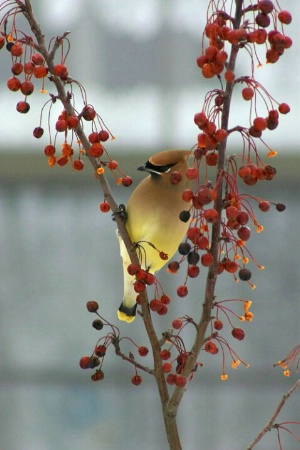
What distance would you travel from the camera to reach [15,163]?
2801 mm

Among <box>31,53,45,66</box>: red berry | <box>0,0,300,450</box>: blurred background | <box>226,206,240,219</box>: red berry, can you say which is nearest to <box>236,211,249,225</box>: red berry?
<box>226,206,240,219</box>: red berry

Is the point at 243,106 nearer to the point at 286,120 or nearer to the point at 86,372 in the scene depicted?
the point at 286,120

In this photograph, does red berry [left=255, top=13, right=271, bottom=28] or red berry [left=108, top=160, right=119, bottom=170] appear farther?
red berry [left=108, top=160, right=119, bottom=170]

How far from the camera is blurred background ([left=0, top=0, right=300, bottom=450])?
2742 mm

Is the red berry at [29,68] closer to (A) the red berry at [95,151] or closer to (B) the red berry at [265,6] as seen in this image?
(A) the red berry at [95,151]

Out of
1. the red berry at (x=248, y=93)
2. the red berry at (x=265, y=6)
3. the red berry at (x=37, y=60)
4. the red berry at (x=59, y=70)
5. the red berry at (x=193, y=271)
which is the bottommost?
the red berry at (x=193, y=271)

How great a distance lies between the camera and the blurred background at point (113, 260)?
274cm

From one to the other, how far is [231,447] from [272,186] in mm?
855

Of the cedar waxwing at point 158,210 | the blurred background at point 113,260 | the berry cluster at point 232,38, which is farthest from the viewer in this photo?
the blurred background at point 113,260

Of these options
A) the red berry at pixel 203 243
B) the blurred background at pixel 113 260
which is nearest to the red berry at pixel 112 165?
the red berry at pixel 203 243

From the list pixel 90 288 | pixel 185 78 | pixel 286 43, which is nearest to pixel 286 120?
pixel 185 78

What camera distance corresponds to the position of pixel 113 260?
2.79 meters

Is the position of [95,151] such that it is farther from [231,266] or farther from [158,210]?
[158,210]

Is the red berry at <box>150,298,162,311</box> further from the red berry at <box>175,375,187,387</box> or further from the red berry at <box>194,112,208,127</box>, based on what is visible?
the red berry at <box>194,112,208,127</box>
